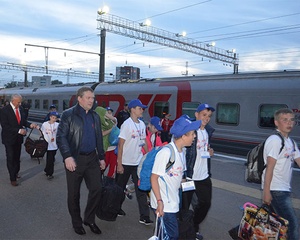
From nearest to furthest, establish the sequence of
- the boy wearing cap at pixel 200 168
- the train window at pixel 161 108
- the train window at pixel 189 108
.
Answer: the boy wearing cap at pixel 200 168
the train window at pixel 189 108
the train window at pixel 161 108

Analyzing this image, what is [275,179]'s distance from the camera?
136 inches

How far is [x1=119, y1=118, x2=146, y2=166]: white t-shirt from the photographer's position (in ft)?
16.2

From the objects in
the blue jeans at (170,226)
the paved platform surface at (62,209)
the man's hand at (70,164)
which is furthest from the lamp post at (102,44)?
the blue jeans at (170,226)

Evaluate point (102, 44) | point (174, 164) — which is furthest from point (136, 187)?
point (102, 44)

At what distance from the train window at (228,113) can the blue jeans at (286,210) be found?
322 inches

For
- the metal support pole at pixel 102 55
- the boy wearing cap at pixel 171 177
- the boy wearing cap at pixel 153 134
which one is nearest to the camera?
the boy wearing cap at pixel 171 177

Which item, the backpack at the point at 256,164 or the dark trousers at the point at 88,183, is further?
the dark trousers at the point at 88,183

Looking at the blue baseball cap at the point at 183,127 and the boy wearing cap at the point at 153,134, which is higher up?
the blue baseball cap at the point at 183,127

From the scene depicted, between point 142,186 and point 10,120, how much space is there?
445 centimetres

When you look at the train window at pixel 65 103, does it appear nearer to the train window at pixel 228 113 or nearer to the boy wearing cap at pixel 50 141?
the train window at pixel 228 113

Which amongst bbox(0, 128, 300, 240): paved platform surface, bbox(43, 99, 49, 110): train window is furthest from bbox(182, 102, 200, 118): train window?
bbox(43, 99, 49, 110): train window

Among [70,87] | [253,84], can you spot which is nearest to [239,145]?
[253,84]

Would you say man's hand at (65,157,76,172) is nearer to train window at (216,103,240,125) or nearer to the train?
the train

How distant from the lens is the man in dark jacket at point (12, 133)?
6598 mm
